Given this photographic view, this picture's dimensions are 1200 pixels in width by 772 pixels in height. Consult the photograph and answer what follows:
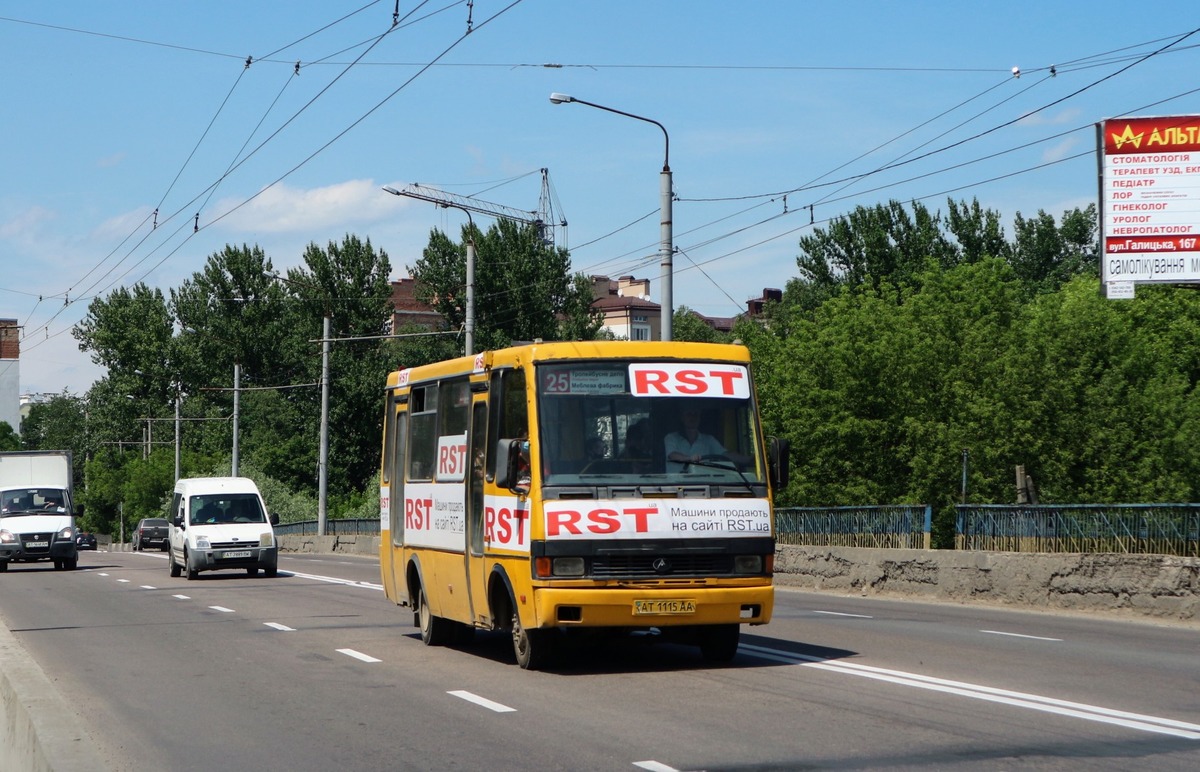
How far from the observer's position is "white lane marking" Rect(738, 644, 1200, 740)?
8.70m

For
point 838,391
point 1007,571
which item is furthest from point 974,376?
point 1007,571

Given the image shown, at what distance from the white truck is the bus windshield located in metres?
27.7

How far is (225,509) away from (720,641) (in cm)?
2194

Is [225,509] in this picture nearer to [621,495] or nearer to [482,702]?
[621,495]

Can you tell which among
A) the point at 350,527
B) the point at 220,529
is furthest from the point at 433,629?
the point at 350,527

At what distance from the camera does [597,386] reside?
12.2m

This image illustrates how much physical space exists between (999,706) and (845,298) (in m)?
57.8

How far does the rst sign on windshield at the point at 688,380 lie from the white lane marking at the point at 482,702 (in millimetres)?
2778

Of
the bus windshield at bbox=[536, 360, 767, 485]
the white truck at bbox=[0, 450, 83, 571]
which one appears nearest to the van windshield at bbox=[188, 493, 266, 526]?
the white truck at bbox=[0, 450, 83, 571]

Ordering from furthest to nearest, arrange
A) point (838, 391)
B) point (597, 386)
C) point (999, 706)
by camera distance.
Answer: point (838, 391)
point (597, 386)
point (999, 706)

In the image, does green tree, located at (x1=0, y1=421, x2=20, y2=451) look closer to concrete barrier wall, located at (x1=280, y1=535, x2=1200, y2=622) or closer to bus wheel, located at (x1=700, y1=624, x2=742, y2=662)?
concrete barrier wall, located at (x1=280, y1=535, x2=1200, y2=622)

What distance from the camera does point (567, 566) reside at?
11.7m

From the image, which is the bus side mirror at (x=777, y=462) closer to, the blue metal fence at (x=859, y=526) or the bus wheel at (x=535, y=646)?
the bus wheel at (x=535, y=646)

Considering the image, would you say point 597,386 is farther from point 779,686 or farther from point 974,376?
point 974,376
